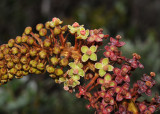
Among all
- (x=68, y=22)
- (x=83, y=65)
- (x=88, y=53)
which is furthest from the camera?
(x=68, y=22)

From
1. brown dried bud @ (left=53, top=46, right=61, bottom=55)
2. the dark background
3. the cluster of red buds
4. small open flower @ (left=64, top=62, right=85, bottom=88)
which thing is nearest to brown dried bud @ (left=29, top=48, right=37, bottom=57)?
the cluster of red buds

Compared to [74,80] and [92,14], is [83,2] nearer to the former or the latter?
[92,14]

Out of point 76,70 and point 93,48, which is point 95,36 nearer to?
point 93,48

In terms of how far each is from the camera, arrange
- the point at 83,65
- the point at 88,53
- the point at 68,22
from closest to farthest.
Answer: the point at 88,53, the point at 83,65, the point at 68,22

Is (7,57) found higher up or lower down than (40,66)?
higher up

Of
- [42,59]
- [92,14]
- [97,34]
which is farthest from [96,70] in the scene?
[92,14]

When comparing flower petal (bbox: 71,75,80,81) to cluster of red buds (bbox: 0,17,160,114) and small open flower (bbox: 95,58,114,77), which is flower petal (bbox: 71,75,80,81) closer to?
cluster of red buds (bbox: 0,17,160,114)

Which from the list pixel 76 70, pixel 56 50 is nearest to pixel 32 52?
pixel 56 50
